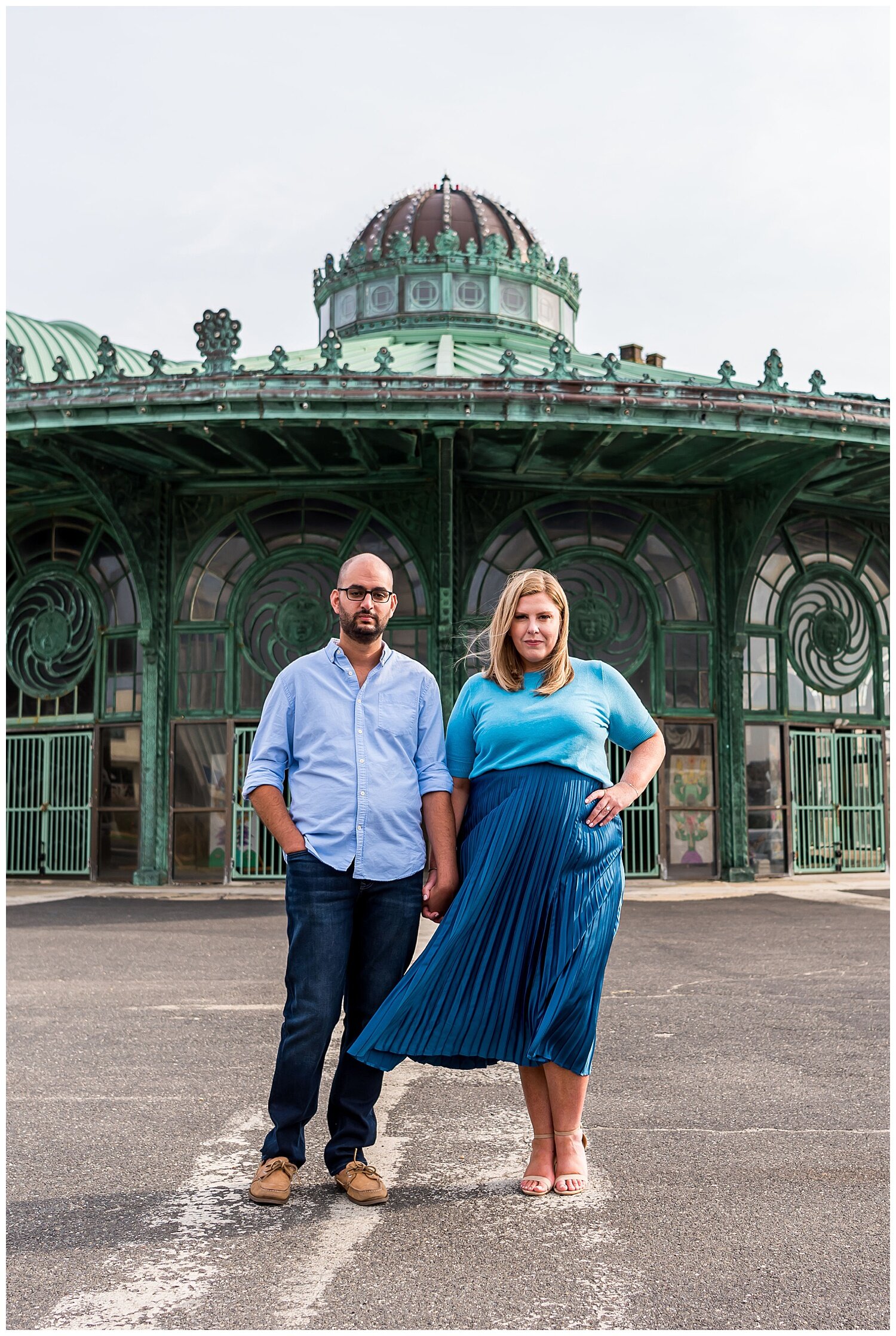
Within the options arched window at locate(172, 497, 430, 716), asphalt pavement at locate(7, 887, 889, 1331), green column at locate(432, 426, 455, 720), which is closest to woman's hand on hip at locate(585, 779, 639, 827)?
asphalt pavement at locate(7, 887, 889, 1331)

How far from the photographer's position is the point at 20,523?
1852cm

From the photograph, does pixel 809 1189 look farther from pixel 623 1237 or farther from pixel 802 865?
pixel 802 865

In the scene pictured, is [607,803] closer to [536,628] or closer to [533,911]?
[533,911]

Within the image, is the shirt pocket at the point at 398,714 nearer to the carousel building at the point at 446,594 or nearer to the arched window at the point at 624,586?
the carousel building at the point at 446,594

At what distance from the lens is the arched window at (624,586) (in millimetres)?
17141

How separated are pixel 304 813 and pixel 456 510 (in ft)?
43.3

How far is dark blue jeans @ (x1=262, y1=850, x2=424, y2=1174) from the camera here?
148 inches

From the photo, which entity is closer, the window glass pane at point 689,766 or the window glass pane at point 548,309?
the window glass pane at point 689,766

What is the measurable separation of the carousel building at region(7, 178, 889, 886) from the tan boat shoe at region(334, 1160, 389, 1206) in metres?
12.1

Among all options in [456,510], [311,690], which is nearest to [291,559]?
[456,510]

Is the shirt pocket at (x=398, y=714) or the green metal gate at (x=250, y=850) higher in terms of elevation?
the shirt pocket at (x=398, y=714)

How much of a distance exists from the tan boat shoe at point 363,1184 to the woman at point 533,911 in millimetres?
319

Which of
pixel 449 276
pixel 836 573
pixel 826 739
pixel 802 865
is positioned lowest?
pixel 802 865

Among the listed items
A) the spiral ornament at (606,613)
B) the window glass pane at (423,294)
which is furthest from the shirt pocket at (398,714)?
the window glass pane at (423,294)
